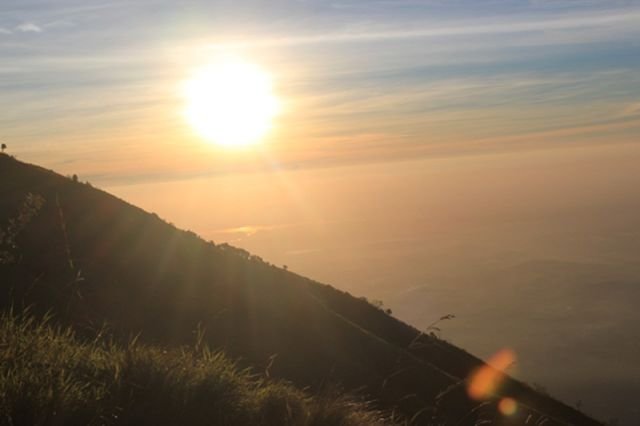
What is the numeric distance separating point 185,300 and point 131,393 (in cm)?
855

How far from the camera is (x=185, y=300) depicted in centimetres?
1426

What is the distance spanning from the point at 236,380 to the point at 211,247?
44.9 ft

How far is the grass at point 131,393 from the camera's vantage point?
527 cm

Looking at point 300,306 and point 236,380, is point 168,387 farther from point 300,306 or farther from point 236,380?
point 300,306

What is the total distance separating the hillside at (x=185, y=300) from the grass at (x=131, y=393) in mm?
1617

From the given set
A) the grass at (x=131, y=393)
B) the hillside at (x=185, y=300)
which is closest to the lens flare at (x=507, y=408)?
the hillside at (x=185, y=300)

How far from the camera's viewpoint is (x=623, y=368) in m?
140

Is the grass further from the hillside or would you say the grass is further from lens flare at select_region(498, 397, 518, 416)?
lens flare at select_region(498, 397, 518, 416)

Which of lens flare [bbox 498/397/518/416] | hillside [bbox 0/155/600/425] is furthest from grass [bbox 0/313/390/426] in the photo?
lens flare [bbox 498/397/518/416]

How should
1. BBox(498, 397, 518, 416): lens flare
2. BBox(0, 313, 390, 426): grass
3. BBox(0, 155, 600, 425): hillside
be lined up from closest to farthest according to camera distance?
BBox(0, 313, 390, 426): grass, BBox(0, 155, 600, 425): hillside, BBox(498, 397, 518, 416): lens flare

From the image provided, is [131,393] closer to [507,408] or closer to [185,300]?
[185,300]

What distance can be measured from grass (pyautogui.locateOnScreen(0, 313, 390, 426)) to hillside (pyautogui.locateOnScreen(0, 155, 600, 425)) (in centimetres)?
162

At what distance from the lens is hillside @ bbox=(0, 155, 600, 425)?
11531 millimetres

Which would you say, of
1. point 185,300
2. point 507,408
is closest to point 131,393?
point 185,300
